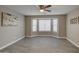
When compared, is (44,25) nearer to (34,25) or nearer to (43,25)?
(43,25)

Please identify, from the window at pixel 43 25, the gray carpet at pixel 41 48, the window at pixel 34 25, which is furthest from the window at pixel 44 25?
the gray carpet at pixel 41 48

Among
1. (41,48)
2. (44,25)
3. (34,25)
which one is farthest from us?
(44,25)

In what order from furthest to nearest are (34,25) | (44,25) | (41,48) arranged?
(44,25) → (34,25) → (41,48)

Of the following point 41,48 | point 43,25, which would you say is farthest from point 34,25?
point 41,48

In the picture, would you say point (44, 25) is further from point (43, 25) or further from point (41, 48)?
point (41, 48)

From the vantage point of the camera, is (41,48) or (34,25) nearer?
(41,48)

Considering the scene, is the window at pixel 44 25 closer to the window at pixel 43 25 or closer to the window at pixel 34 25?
the window at pixel 43 25

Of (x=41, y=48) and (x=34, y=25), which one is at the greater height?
(x=34, y=25)

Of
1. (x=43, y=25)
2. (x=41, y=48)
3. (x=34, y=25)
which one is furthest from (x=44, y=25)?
(x=41, y=48)

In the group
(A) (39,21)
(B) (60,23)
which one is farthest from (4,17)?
(A) (39,21)

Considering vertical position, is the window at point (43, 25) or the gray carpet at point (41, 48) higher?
the window at point (43, 25)
